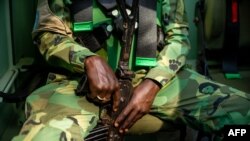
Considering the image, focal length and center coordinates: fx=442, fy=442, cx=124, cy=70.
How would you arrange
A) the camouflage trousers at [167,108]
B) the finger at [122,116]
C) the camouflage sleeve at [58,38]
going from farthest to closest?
the camouflage sleeve at [58,38] → the finger at [122,116] → the camouflage trousers at [167,108]

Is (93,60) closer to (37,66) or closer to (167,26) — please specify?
(167,26)

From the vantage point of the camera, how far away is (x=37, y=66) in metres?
2.50

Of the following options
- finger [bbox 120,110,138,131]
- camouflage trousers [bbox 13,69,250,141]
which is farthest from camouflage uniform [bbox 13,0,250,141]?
finger [bbox 120,110,138,131]

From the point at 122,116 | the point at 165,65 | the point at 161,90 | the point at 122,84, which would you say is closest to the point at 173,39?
the point at 165,65

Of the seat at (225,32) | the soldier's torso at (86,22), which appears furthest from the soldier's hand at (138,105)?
the seat at (225,32)

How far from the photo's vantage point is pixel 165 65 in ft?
6.08

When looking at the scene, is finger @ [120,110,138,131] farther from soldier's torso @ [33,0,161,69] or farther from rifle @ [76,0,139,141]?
soldier's torso @ [33,0,161,69]

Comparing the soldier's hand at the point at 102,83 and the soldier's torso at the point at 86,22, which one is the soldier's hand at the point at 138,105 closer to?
the soldier's hand at the point at 102,83

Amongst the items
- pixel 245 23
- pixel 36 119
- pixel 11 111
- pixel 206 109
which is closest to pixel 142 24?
pixel 206 109

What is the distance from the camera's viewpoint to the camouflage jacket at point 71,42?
1.75 metres

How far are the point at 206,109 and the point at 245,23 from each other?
0.86 metres

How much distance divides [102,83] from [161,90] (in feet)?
1.03

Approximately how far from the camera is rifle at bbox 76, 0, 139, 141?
5.29 feet

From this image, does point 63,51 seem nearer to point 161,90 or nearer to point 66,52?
point 66,52
